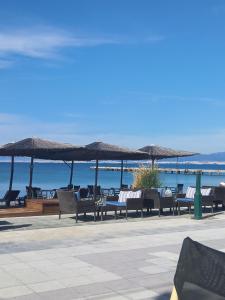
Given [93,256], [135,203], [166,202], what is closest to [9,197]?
[135,203]

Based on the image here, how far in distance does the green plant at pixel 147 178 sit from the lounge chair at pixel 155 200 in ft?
12.7

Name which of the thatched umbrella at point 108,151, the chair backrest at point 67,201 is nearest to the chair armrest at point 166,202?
the thatched umbrella at point 108,151

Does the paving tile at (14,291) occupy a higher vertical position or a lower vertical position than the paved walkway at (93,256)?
lower

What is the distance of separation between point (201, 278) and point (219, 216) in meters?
10.7

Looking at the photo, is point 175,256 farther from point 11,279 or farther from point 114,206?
point 114,206

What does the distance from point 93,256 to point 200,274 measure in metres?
4.64

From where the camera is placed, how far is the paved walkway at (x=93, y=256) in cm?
600

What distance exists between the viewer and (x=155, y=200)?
13727mm

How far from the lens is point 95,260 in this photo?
300 inches

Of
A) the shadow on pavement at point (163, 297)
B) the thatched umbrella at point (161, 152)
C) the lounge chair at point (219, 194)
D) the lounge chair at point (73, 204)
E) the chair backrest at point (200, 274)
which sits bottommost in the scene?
the shadow on pavement at point (163, 297)

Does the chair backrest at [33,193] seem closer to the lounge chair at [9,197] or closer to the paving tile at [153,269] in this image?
the lounge chair at [9,197]

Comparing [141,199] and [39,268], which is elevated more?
[141,199]

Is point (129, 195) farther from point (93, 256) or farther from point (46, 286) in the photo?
point (46, 286)

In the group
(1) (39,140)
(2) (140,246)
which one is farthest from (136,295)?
(1) (39,140)
